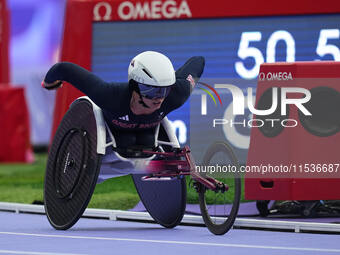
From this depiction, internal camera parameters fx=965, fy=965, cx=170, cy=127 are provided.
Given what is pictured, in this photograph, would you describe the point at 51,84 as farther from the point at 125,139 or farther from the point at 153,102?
the point at 153,102

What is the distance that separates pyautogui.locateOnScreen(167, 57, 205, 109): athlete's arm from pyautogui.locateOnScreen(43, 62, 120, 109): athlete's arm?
46cm

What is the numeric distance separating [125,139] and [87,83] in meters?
0.54

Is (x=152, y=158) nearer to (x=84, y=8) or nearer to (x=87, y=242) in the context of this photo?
(x=87, y=242)

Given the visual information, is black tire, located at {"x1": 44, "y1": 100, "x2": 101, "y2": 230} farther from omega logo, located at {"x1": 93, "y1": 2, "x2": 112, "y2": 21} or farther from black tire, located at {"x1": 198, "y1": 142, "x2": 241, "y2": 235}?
omega logo, located at {"x1": 93, "y1": 2, "x2": 112, "y2": 21}

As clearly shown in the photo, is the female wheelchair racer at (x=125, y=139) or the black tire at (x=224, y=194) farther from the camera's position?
the female wheelchair racer at (x=125, y=139)

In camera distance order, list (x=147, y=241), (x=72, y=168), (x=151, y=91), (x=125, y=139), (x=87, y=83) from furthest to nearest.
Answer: (x=72, y=168), (x=125, y=139), (x=87, y=83), (x=151, y=91), (x=147, y=241)

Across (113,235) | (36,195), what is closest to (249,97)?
(113,235)

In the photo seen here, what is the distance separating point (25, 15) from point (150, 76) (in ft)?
69.1

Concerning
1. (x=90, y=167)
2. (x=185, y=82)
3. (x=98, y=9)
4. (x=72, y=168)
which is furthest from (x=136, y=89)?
(x=98, y=9)

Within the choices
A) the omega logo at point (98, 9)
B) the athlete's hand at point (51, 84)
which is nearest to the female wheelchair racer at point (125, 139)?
the athlete's hand at point (51, 84)

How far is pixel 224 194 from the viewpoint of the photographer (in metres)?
7.41

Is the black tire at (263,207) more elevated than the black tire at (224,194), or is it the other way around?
the black tire at (224,194)

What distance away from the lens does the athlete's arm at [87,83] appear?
7398 millimetres

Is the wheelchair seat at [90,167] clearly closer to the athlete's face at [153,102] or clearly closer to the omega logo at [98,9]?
the athlete's face at [153,102]
